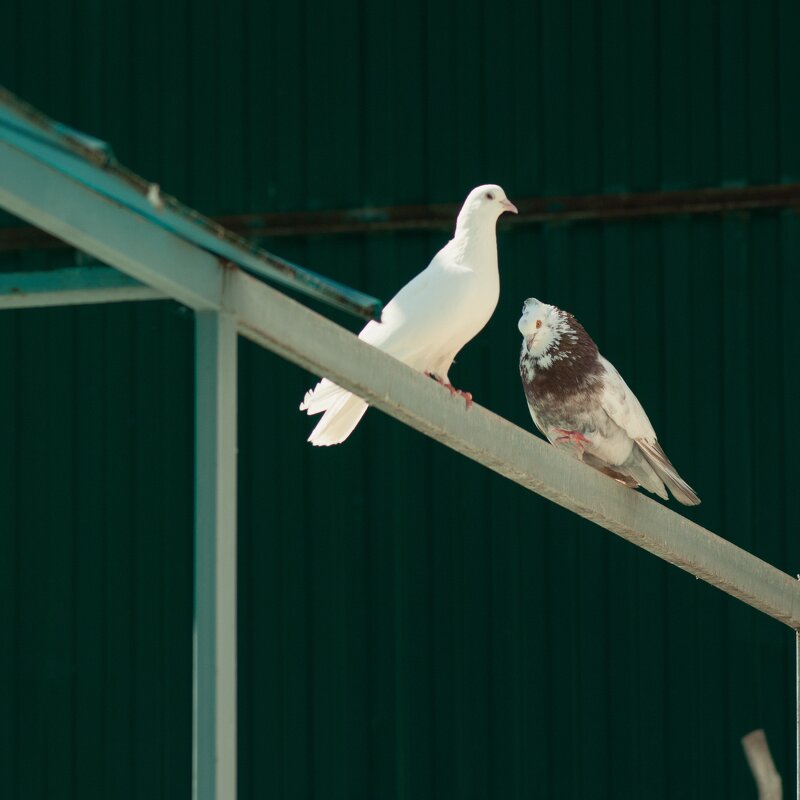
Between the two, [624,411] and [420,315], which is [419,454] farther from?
[420,315]

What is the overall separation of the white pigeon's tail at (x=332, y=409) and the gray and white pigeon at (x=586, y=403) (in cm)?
68

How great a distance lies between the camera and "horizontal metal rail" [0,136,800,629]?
6.54 feet

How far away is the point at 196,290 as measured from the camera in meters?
2.18

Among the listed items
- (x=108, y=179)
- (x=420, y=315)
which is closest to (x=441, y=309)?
(x=420, y=315)

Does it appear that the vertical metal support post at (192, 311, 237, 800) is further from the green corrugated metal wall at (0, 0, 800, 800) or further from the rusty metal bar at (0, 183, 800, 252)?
the rusty metal bar at (0, 183, 800, 252)

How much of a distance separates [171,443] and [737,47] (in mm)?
3385

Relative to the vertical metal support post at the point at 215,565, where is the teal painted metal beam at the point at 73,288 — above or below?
above

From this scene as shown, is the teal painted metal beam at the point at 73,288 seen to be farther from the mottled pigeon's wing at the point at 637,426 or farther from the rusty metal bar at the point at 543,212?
the rusty metal bar at the point at 543,212

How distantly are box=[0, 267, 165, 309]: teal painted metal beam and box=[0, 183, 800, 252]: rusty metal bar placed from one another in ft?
15.0

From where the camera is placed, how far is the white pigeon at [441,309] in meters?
4.38

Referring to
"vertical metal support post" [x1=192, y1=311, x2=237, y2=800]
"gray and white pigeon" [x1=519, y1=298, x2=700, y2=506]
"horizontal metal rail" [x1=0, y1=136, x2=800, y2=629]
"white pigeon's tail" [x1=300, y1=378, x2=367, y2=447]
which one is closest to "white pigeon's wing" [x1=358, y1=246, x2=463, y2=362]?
"white pigeon's tail" [x1=300, y1=378, x2=367, y2=447]

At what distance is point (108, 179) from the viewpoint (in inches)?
77.6

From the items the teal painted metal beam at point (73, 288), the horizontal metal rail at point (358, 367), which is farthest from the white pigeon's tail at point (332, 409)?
the teal painted metal beam at point (73, 288)

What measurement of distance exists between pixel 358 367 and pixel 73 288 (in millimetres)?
515
